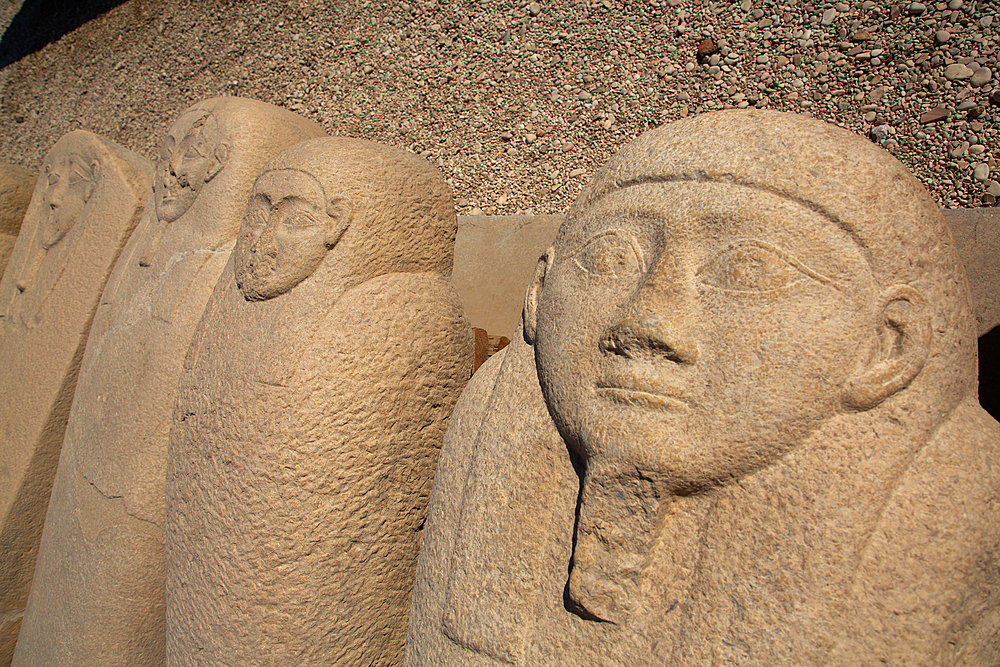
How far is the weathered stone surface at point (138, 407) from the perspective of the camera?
1808mm

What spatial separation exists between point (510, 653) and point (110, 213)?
2283 millimetres


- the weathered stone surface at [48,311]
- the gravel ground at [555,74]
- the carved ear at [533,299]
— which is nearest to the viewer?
the carved ear at [533,299]

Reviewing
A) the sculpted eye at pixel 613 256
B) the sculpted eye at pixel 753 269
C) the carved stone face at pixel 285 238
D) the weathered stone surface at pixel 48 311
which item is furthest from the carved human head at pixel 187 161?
the sculpted eye at pixel 753 269

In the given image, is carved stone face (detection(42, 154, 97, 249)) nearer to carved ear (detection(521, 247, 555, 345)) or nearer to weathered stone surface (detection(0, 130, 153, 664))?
weathered stone surface (detection(0, 130, 153, 664))

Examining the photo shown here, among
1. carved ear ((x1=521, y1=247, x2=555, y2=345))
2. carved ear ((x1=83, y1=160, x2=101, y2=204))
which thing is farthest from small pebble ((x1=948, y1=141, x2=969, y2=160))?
carved ear ((x1=83, y1=160, x2=101, y2=204))

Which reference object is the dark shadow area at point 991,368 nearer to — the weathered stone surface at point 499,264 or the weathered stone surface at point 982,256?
the weathered stone surface at point 982,256

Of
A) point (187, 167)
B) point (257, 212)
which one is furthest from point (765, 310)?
point (187, 167)

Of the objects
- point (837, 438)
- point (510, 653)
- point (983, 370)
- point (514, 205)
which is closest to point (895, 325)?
point (837, 438)

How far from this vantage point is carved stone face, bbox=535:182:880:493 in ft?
3.34

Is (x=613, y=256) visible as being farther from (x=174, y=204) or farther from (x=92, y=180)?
(x=92, y=180)

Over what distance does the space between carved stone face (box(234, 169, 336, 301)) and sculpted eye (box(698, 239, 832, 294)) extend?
37.1 inches

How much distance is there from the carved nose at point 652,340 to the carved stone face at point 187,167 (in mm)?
1554

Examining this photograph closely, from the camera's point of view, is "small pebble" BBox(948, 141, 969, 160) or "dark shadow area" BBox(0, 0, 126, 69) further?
"dark shadow area" BBox(0, 0, 126, 69)

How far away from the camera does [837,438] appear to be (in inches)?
39.8
